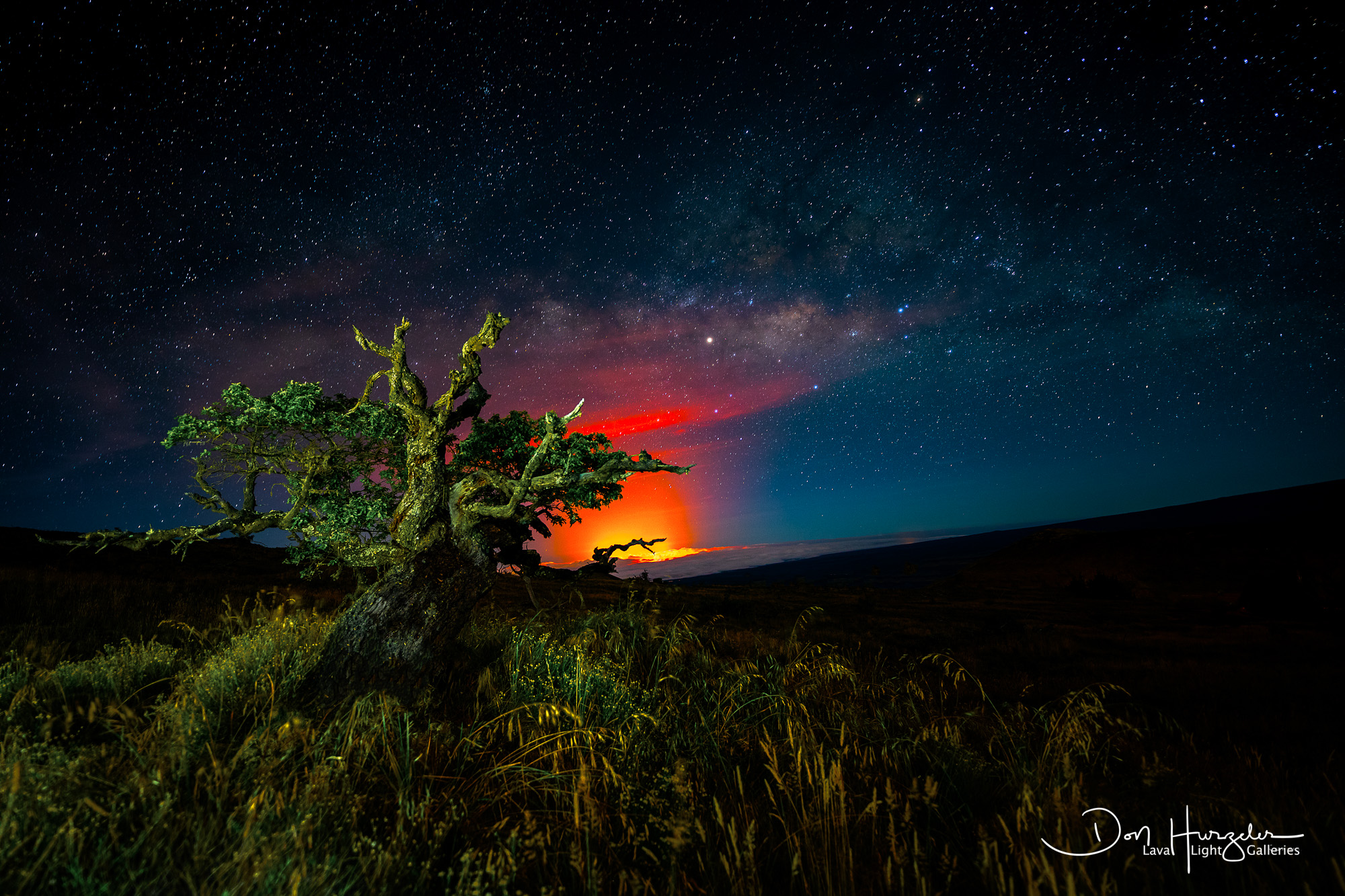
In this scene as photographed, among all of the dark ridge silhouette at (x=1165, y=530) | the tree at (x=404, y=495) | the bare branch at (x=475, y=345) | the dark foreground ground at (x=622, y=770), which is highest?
the bare branch at (x=475, y=345)

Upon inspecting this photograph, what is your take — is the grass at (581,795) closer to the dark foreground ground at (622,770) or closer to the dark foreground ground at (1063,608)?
the dark foreground ground at (622,770)

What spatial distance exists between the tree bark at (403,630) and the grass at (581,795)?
450 millimetres

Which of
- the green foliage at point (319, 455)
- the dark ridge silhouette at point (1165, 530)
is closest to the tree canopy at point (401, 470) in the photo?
the green foliage at point (319, 455)

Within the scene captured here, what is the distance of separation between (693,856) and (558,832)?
75 centimetres

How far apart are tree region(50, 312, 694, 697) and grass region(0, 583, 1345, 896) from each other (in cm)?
94

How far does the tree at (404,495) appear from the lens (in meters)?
5.79

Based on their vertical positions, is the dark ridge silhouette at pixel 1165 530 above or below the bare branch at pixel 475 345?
below

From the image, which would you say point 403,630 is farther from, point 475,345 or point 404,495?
point 475,345

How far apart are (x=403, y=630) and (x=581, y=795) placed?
403 cm

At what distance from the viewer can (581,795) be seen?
2.73 metres

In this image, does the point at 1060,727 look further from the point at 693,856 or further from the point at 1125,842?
the point at 693,856

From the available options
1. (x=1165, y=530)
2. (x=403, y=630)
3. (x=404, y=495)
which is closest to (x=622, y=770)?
(x=403, y=630)

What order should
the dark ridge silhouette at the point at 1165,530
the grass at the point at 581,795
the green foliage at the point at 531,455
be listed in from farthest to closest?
1. the dark ridge silhouette at the point at 1165,530
2. the green foliage at the point at 531,455
3. the grass at the point at 581,795

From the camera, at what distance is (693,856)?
2.42m
